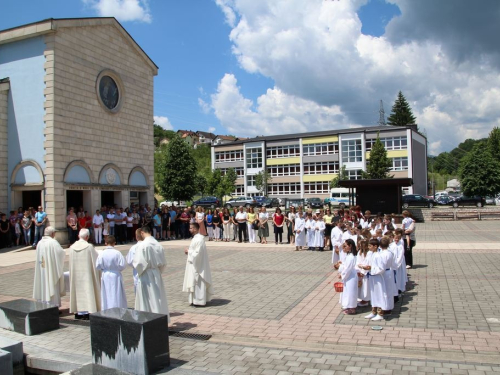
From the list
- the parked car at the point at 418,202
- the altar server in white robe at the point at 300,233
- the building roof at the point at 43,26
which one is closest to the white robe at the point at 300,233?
the altar server in white robe at the point at 300,233

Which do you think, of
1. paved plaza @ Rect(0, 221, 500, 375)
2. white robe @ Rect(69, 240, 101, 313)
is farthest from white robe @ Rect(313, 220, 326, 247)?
white robe @ Rect(69, 240, 101, 313)

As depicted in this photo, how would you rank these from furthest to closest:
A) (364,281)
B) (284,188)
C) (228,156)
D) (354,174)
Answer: (228,156) < (284,188) < (354,174) < (364,281)

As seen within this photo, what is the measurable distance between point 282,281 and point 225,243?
408 inches

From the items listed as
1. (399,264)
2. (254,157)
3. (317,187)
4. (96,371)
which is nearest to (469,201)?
(317,187)

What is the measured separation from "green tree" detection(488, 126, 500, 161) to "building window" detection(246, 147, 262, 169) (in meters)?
35.7

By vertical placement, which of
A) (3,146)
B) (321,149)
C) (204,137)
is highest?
(204,137)

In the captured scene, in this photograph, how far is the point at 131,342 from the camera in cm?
585

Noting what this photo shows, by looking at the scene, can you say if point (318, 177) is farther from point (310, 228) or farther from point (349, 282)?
point (349, 282)

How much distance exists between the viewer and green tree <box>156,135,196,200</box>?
173ft

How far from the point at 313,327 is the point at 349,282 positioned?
4.60 ft

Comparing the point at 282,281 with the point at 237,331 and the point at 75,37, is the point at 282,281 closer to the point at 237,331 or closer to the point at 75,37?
the point at 237,331

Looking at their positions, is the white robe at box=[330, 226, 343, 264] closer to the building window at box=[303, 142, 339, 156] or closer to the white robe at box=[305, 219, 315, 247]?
the white robe at box=[305, 219, 315, 247]

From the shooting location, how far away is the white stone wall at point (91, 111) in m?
20.4

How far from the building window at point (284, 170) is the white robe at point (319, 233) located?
54.0 m
